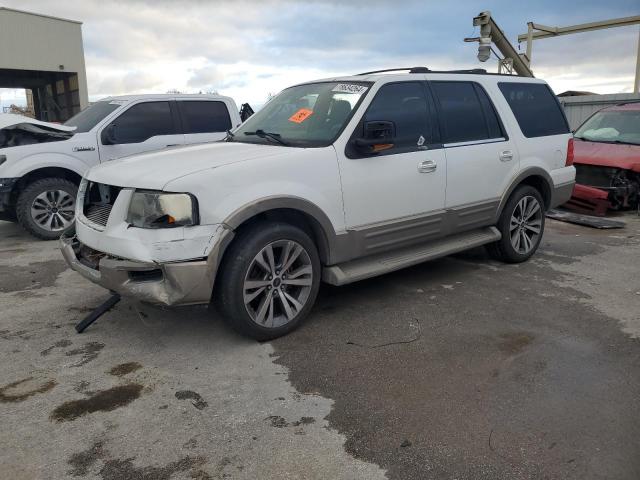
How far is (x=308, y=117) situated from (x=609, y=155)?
6259 millimetres

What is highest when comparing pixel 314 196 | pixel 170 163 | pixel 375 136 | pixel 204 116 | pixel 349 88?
pixel 204 116

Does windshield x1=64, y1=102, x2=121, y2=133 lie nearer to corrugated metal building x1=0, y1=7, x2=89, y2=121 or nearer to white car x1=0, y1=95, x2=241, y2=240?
white car x1=0, y1=95, x2=241, y2=240

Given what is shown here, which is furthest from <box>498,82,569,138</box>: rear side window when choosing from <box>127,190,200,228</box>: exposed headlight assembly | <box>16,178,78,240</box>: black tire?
<box>16,178,78,240</box>: black tire

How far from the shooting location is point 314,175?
3840 mm

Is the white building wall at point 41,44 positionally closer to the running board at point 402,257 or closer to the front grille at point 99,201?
the front grille at point 99,201

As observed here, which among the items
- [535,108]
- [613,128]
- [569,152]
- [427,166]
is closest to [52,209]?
[427,166]

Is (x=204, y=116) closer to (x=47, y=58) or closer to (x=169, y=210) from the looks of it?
(x=169, y=210)

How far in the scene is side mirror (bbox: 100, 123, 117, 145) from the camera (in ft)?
23.9

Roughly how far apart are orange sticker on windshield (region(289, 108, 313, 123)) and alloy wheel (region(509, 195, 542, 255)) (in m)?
2.46

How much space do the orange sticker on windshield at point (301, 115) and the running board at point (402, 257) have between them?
126cm

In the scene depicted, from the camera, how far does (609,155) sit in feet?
27.8

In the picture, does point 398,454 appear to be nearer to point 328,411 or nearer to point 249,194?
point 328,411

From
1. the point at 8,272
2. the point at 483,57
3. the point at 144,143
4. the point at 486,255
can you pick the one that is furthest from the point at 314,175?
the point at 483,57

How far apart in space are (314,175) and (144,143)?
4.50 m
